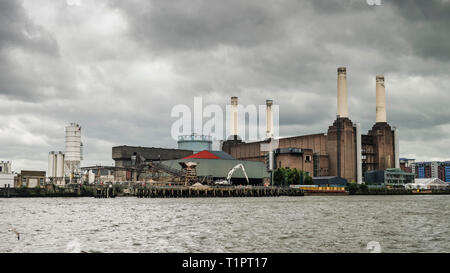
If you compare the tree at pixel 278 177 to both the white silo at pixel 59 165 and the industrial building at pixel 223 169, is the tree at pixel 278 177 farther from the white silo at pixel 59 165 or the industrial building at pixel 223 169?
the white silo at pixel 59 165

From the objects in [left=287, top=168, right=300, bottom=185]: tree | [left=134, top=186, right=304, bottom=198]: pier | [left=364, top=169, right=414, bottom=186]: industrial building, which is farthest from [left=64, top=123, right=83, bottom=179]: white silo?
[left=364, top=169, right=414, bottom=186]: industrial building

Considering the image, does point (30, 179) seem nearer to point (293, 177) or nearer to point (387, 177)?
point (293, 177)

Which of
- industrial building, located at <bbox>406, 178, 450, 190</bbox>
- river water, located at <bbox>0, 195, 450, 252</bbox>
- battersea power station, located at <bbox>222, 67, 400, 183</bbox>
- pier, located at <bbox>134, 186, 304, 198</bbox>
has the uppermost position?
battersea power station, located at <bbox>222, 67, 400, 183</bbox>

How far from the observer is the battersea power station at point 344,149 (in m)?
153

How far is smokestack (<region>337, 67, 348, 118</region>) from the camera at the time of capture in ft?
486

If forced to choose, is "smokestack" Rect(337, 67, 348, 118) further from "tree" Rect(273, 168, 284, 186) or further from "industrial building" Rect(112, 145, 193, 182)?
"industrial building" Rect(112, 145, 193, 182)

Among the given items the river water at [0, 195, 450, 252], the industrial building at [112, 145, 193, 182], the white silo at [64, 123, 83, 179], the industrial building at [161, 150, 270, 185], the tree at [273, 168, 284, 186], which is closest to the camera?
the river water at [0, 195, 450, 252]

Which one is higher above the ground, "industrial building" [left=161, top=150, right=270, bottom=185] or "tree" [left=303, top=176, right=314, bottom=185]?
"industrial building" [left=161, top=150, right=270, bottom=185]

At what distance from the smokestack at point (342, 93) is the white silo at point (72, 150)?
257 feet

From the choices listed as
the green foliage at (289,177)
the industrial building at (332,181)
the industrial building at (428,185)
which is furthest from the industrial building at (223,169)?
the industrial building at (428,185)

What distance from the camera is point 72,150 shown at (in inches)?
5330

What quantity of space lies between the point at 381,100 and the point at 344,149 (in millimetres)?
20732

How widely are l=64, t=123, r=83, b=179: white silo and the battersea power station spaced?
209 feet
